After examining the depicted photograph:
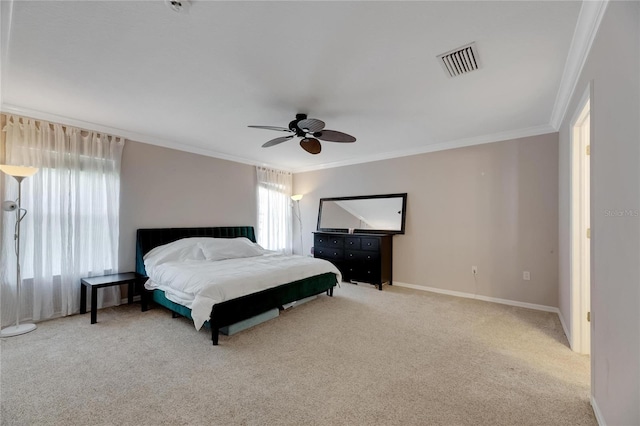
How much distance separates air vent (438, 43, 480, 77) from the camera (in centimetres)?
199

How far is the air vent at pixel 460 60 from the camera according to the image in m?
1.99

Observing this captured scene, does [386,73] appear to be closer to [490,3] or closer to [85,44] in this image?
[490,3]

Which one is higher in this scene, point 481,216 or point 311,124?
point 311,124

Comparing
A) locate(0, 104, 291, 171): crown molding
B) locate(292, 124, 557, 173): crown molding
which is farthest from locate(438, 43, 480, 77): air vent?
locate(0, 104, 291, 171): crown molding

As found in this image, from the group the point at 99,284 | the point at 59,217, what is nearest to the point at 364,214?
the point at 99,284

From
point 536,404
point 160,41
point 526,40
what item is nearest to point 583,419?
point 536,404

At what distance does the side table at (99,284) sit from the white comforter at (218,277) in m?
0.22

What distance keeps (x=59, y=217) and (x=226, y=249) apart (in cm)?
199

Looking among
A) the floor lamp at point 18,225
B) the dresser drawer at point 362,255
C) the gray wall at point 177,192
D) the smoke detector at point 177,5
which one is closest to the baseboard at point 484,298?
the dresser drawer at point 362,255

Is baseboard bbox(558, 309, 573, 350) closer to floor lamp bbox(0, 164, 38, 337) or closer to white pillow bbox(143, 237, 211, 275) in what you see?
white pillow bbox(143, 237, 211, 275)

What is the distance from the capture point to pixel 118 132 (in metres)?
3.77

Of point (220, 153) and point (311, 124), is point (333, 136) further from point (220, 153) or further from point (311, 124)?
point (220, 153)

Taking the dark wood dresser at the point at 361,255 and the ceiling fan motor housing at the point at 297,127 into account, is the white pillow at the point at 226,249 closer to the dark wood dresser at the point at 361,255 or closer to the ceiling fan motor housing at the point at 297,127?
the dark wood dresser at the point at 361,255

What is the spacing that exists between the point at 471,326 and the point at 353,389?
184cm
